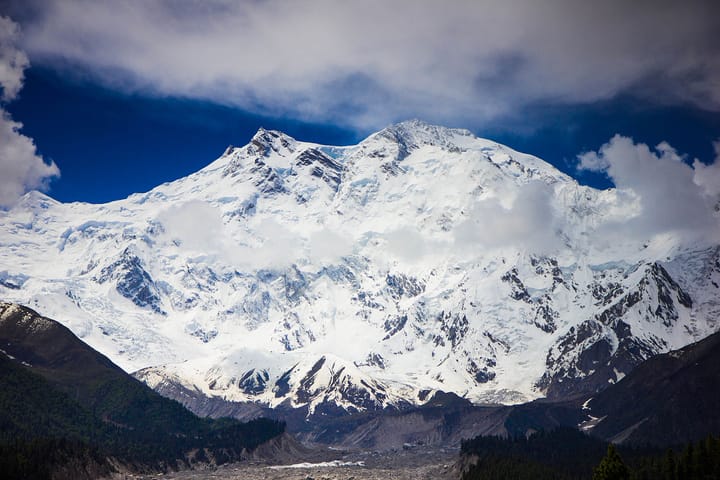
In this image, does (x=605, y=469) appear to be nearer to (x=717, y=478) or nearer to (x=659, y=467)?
(x=717, y=478)

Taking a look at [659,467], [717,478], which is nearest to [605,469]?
[717,478]

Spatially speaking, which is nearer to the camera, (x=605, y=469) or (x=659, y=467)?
(x=605, y=469)

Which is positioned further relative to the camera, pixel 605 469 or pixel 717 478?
pixel 717 478

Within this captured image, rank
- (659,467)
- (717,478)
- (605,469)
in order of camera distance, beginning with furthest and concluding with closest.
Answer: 1. (659,467)
2. (717,478)
3. (605,469)

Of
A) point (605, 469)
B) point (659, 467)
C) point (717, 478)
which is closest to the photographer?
point (605, 469)
